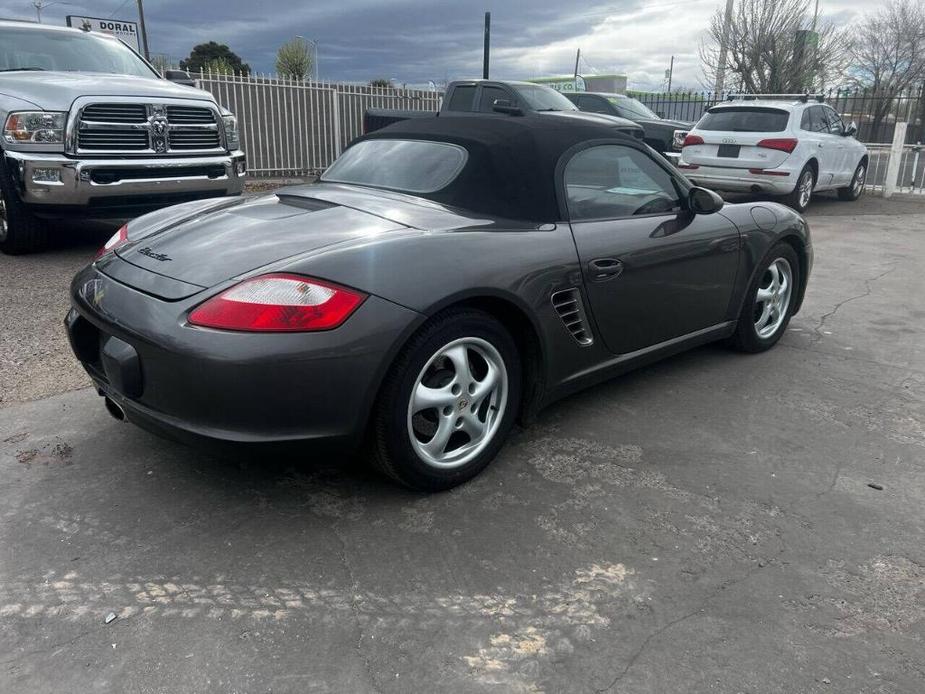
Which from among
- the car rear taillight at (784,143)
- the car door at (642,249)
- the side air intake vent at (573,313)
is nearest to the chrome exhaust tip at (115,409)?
the side air intake vent at (573,313)

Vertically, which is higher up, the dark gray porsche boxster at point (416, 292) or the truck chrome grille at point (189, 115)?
the truck chrome grille at point (189, 115)

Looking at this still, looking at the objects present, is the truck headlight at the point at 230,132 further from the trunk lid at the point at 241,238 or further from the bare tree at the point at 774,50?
the bare tree at the point at 774,50

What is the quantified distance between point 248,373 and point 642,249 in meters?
2.00

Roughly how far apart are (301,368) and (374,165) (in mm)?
1606

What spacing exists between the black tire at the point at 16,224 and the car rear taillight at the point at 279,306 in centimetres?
489

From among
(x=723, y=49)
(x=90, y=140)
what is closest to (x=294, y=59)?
(x=723, y=49)

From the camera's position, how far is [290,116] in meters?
14.4

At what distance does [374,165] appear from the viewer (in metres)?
3.66

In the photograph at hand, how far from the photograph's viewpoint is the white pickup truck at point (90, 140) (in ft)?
19.7

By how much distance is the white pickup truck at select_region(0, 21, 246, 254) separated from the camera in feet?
19.7

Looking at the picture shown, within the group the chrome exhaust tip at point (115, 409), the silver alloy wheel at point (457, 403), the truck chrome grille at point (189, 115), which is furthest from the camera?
the truck chrome grille at point (189, 115)

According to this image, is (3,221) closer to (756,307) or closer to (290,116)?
(756,307)

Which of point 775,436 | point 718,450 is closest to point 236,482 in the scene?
point 718,450

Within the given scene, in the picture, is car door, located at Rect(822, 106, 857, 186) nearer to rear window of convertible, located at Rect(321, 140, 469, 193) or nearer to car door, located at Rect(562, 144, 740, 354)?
car door, located at Rect(562, 144, 740, 354)
